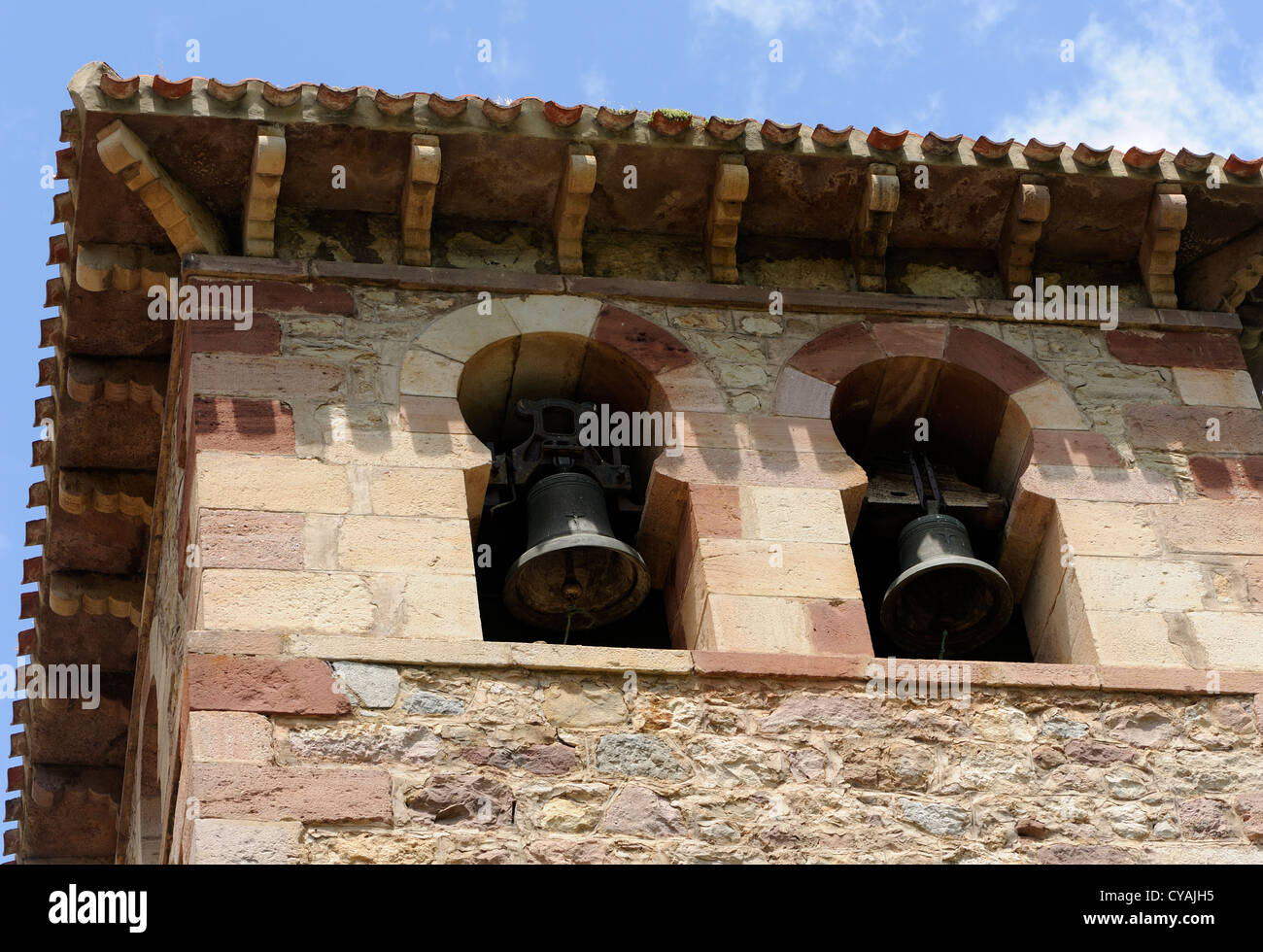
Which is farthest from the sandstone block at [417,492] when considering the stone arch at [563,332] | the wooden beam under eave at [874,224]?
the wooden beam under eave at [874,224]

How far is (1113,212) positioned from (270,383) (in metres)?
3.86

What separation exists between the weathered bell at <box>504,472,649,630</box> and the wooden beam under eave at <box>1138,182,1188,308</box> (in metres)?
2.94

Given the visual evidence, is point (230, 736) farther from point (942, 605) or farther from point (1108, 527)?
point (1108, 527)

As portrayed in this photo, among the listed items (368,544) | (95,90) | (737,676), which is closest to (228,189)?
(95,90)

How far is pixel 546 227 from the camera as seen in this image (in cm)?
1047

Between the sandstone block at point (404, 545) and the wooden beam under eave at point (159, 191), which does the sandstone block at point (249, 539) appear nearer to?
the sandstone block at point (404, 545)

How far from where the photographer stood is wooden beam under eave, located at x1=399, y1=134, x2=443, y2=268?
1003 cm

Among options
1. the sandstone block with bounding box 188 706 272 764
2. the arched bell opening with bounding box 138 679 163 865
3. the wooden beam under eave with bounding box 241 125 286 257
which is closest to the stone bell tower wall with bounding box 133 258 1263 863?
the sandstone block with bounding box 188 706 272 764

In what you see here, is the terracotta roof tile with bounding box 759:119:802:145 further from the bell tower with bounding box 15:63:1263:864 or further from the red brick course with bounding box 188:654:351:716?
the red brick course with bounding box 188:654:351:716

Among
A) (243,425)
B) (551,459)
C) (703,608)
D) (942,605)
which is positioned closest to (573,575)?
(703,608)

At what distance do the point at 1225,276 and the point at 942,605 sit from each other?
2295 millimetres

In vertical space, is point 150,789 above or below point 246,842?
above

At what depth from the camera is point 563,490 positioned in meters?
9.37
